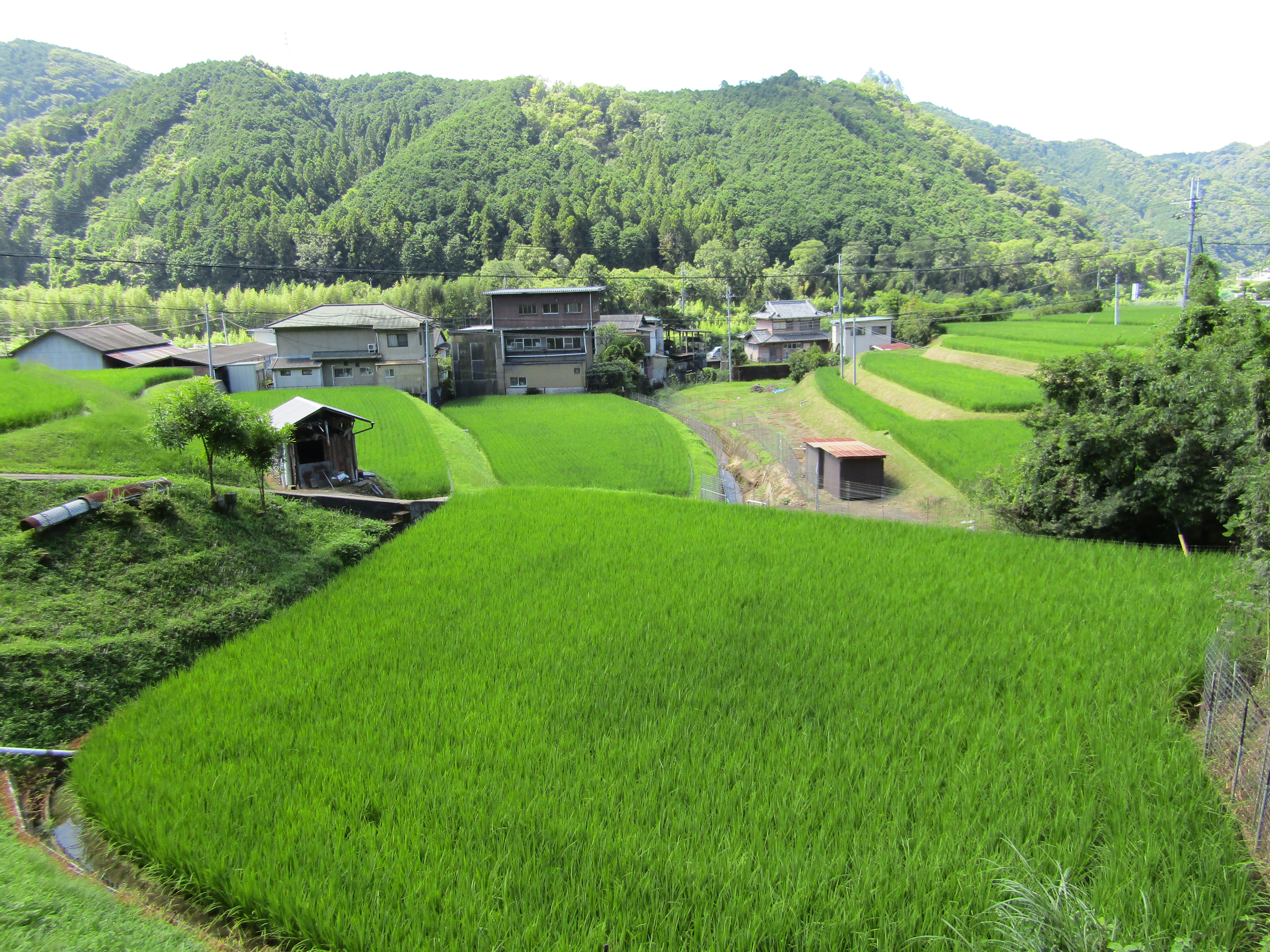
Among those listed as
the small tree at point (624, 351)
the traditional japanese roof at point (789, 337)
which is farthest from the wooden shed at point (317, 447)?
the traditional japanese roof at point (789, 337)

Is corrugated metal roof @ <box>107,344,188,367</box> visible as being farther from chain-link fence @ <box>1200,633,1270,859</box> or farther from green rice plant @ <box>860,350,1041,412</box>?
chain-link fence @ <box>1200,633,1270,859</box>

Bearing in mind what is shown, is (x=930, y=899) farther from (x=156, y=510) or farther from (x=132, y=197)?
(x=132, y=197)

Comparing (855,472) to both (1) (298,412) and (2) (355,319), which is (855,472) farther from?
(2) (355,319)

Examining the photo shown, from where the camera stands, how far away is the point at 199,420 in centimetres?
1238

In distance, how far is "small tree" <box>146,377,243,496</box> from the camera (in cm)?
1220

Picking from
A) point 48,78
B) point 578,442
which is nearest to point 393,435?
point 578,442

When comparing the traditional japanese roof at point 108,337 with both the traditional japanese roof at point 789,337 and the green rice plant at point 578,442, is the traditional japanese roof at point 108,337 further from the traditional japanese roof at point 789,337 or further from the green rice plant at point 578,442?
the traditional japanese roof at point 789,337

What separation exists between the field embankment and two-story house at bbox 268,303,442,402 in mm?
26273

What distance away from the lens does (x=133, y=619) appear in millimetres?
9375

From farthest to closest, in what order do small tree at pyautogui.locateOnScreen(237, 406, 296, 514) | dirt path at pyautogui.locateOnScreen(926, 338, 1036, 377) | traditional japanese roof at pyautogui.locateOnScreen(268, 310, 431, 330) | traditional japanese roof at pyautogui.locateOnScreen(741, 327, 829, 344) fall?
1. traditional japanese roof at pyautogui.locateOnScreen(741, 327, 829, 344)
2. traditional japanese roof at pyautogui.locateOnScreen(268, 310, 431, 330)
3. dirt path at pyautogui.locateOnScreen(926, 338, 1036, 377)
4. small tree at pyautogui.locateOnScreen(237, 406, 296, 514)

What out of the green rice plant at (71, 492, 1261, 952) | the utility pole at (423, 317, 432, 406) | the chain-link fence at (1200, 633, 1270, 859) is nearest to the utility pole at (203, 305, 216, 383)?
the utility pole at (423, 317, 432, 406)

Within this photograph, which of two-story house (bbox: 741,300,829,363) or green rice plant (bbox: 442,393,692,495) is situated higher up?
two-story house (bbox: 741,300,829,363)

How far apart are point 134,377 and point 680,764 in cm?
3047

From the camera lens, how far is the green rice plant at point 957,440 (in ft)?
62.6
